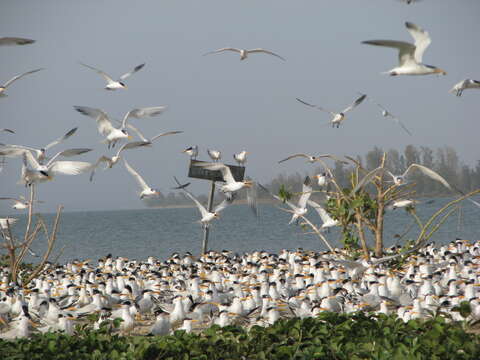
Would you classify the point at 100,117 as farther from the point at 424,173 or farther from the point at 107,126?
the point at 424,173

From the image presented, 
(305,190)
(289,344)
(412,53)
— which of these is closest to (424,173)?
(412,53)

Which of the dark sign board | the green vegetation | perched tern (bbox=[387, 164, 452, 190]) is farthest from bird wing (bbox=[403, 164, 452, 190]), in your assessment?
the dark sign board

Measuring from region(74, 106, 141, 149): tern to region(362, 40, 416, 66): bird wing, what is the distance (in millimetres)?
5750

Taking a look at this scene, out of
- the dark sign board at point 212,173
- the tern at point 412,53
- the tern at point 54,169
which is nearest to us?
the tern at point 412,53

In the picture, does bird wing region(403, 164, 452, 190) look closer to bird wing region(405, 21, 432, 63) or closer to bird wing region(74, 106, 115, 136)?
bird wing region(405, 21, 432, 63)

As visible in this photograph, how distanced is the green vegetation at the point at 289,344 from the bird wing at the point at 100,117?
6.77m

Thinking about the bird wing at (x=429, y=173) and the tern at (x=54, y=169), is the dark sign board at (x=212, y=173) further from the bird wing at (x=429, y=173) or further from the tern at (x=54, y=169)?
the bird wing at (x=429, y=173)

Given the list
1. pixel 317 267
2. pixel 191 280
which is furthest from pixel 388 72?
pixel 191 280

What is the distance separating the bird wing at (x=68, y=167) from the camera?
416 inches

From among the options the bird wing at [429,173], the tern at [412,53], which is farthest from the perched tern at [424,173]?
the tern at [412,53]

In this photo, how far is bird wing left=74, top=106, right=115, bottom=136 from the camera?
11.9 metres

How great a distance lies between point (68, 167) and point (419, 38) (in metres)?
5.99

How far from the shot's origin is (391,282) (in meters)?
9.55

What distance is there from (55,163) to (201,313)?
416 centimetres
